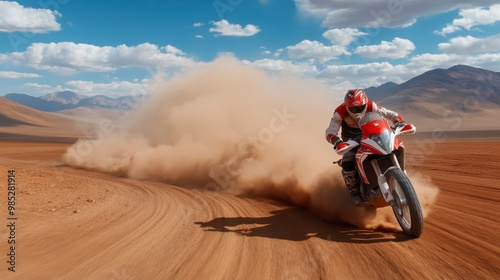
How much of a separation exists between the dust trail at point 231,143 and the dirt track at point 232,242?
854 mm

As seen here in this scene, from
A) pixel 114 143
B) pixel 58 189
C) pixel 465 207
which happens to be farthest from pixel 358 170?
pixel 114 143

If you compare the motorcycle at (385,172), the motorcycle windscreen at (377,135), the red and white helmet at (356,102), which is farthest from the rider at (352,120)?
the motorcycle windscreen at (377,135)

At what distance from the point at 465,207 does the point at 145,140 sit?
14367 millimetres

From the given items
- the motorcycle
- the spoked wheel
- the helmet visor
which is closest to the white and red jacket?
the helmet visor

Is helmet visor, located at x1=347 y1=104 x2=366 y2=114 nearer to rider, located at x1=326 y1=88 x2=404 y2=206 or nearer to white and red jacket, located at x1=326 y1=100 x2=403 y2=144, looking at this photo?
rider, located at x1=326 y1=88 x2=404 y2=206

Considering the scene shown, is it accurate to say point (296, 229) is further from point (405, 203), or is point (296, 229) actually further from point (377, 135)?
point (377, 135)

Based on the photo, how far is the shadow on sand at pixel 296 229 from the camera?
5.58 m

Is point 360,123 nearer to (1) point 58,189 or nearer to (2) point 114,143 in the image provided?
(1) point 58,189

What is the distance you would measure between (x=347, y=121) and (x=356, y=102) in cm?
71

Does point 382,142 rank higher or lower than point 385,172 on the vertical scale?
higher

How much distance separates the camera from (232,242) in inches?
216

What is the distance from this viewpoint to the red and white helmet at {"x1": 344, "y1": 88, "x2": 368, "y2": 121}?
19.9ft

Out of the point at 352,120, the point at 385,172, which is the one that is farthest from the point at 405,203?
the point at 352,120

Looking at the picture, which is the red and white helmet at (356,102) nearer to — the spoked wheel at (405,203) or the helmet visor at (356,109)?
the helmet visor at (356,109)
